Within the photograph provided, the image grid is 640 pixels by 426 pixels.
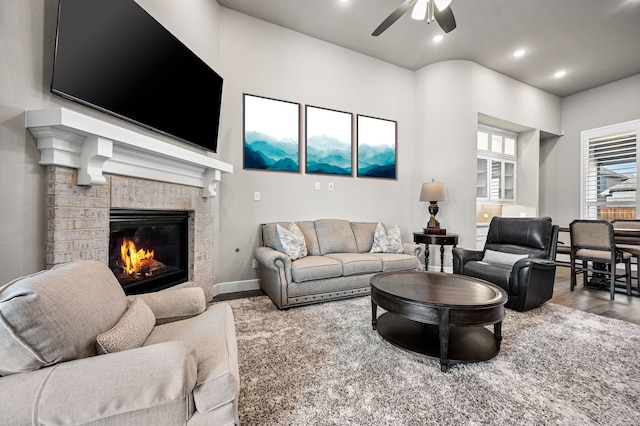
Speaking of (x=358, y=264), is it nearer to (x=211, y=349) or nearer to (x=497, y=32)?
(x=211, y=349)

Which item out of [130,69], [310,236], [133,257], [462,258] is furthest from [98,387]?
[462,258]

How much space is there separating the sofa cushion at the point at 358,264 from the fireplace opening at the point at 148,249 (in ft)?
5.60

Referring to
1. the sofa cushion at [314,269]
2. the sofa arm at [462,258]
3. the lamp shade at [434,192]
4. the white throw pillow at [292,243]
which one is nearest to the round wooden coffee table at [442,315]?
the sofa cushion at [314,269]

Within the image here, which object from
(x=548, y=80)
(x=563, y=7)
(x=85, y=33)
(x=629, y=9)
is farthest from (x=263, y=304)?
(x=548, y=80)

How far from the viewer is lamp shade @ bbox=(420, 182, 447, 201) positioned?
13.9 ft

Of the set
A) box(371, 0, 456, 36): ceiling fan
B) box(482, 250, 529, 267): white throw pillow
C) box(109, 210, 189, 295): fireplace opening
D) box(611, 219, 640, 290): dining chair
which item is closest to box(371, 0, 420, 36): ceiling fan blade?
box(371, 0, 456, 36): ceiling fan

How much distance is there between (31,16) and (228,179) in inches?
85.8

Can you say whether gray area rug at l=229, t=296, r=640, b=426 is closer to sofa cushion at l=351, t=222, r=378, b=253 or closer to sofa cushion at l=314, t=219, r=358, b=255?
sofa cushion at l=314, t=219, r=358, b=255

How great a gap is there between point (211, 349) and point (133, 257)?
1773 millimetres

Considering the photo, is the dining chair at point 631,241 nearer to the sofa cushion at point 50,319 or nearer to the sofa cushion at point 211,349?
the sofa cushion at point 211,349

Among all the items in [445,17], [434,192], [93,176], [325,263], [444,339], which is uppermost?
[445,17]

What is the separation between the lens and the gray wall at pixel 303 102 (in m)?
1.56

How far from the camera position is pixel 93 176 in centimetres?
180

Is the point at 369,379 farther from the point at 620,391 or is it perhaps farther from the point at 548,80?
the point at 548,80
